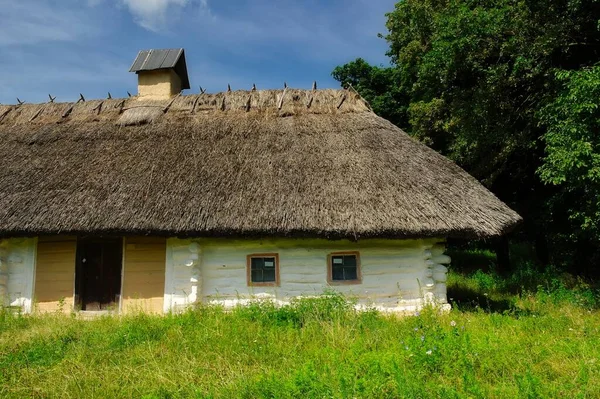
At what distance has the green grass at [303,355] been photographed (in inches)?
156

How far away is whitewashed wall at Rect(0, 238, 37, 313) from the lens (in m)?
8.19

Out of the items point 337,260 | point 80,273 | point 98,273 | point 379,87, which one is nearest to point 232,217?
point 337,260

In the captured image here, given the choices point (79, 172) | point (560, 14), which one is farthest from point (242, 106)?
point (560, 14)

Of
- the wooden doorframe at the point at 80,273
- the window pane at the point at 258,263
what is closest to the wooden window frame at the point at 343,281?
the window pane at the point at 258,263

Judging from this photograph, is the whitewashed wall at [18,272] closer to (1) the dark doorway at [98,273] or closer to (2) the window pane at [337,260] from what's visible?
(1) the dark doorway at [98,273]

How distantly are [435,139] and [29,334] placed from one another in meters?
12.8

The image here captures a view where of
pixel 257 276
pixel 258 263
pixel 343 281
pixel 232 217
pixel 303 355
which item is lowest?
pixel 303 355

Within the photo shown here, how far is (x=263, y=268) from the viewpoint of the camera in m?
8.01

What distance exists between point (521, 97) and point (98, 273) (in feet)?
35.7

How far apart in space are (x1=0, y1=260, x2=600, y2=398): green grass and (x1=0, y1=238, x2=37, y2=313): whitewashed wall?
1042 mm

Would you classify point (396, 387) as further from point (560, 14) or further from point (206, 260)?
point (560, 14)

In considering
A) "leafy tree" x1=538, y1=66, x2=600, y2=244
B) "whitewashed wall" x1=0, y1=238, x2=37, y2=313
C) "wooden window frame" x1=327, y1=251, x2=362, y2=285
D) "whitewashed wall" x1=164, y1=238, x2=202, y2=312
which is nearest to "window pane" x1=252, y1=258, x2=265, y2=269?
"whitewashed wall" x1=164, y1=238, x2=202, y2=312

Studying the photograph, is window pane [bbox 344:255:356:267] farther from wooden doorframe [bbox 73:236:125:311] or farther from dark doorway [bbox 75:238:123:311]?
dark doorway [bbox 75:238:123:311]

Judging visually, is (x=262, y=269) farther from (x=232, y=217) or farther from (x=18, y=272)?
(x=18, y=272)
